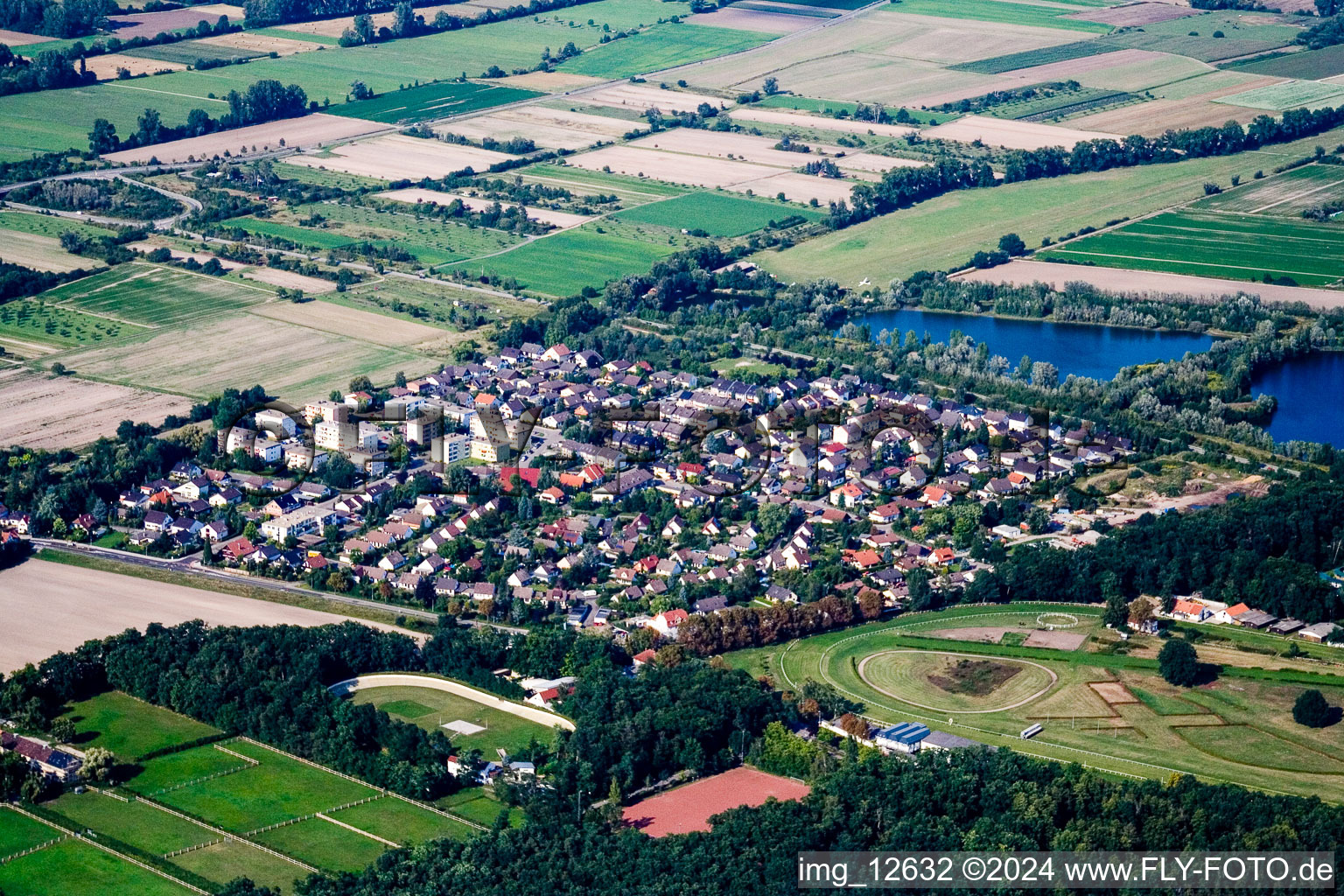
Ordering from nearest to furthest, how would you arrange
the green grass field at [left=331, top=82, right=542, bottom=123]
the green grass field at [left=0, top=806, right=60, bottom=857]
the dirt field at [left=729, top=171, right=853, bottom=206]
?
A: the green grass field at [left=0, top=806, right=60, bottom=857], the dirt field at [left=729, top=171, right=853, bottom=206], the green grass field at [left=331, top=82, right=542, bottom=123]

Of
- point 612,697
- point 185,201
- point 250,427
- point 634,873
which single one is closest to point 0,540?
point 250,427

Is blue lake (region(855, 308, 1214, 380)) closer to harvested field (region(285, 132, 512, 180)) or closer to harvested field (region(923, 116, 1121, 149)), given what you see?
harvested field (region(923, 116, 1121, 149))

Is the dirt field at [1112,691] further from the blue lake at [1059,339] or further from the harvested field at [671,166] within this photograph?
the harvested field at [671,166]

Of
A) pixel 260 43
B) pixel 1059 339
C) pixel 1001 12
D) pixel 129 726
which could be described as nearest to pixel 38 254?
pixel 129 726

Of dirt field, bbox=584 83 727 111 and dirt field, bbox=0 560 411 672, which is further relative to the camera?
dirt field, bbox=584 83 727 111

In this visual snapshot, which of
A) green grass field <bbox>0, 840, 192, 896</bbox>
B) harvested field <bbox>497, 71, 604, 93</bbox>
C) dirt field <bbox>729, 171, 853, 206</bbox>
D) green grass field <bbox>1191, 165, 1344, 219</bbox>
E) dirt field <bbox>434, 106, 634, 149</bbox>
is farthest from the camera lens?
harvested field <bbox>497, 71, 604, 93</bbox>

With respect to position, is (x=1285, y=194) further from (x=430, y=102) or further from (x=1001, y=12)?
(x=430, y=102)

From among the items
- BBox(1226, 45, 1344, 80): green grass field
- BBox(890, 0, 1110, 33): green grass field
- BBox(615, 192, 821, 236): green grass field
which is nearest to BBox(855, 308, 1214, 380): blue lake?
BBox(615, 192, 821, 236): green grass field
